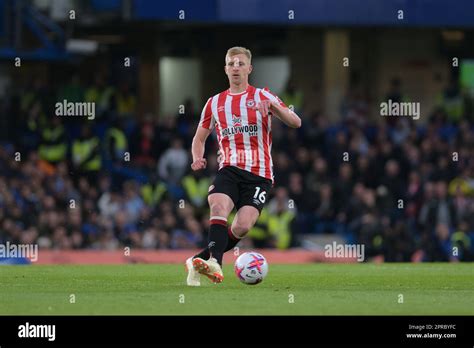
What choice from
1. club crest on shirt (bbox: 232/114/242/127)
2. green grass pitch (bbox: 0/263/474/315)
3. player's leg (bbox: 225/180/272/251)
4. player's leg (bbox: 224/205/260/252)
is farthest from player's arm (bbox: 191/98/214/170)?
green grass pitch (bbox: 0/263/474/315)

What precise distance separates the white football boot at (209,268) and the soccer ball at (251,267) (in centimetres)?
25

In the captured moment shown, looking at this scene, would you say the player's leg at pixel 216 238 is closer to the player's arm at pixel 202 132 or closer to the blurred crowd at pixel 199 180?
the player's arm at pixel 202 132

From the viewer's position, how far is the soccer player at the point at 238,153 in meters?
13.5

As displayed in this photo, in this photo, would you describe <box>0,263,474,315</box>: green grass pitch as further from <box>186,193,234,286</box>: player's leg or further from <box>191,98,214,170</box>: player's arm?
<box>191,98,214,170</box>: player's arm

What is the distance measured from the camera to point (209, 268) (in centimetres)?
1315

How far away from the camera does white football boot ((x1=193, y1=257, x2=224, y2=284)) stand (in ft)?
43.1

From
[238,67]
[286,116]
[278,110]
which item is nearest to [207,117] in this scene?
[238,67]

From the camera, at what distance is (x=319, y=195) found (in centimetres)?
2402

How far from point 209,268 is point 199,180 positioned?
11.2 meters

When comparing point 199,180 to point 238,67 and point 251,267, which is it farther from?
point 251,267

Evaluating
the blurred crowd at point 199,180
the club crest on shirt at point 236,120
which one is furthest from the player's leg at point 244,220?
the blurred crowd at point 199,180
